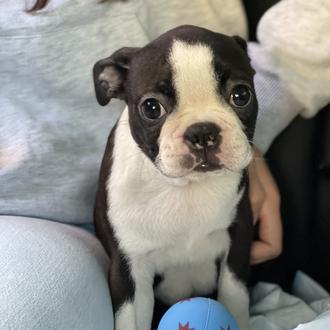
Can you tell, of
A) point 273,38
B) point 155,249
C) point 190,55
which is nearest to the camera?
point 190,55

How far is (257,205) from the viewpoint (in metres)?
1.45

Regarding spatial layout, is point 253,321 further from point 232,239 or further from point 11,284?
point 11,284

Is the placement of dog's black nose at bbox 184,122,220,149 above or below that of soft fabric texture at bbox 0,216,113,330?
above

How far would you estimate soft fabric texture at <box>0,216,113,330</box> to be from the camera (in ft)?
3.39

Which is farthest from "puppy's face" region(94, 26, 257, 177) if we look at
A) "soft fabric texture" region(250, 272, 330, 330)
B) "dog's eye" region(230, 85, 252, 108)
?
"soft fabric texture" region(250, 272, 330, 330)

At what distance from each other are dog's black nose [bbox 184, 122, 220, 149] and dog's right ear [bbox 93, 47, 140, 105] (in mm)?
245

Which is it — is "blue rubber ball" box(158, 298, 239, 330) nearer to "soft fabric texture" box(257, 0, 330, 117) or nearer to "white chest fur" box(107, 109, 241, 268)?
"white chest fur" box(107, 109, 241, 268)

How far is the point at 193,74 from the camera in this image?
3.43ft

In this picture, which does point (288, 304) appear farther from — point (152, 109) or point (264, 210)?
point (152, 109)

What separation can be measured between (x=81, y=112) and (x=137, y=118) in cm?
32

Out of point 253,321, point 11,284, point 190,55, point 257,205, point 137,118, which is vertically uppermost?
point 190,55

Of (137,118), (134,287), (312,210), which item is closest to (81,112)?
(137,118)

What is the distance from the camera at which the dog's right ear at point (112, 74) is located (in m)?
1.20

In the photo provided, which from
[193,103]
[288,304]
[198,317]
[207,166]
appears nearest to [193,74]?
[193,103]
